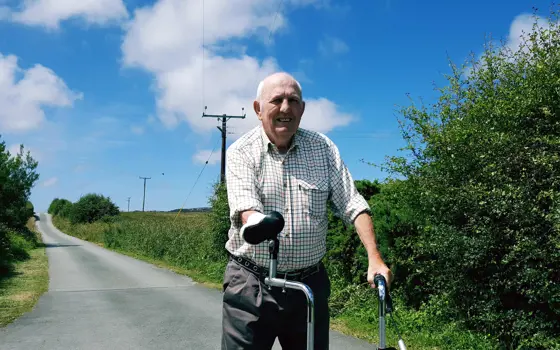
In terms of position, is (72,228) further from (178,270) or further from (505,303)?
(505,303)

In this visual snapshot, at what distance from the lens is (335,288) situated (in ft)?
29.2

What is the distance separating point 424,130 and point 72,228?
198 ft

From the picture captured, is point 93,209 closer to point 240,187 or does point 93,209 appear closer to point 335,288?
point 335,288

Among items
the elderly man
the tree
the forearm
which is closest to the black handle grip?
the elderly man

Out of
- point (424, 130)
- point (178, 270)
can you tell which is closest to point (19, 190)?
point (178, 270)

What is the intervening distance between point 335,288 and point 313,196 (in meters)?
6.83

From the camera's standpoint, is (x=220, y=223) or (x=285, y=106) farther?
(x=220, y=223)

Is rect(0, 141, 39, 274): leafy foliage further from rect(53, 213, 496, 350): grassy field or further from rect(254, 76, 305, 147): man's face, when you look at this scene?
rect(254, 76, 305, 147): man's face

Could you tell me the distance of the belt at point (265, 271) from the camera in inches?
88.0

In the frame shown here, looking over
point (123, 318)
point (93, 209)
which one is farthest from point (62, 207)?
point (123, 318)

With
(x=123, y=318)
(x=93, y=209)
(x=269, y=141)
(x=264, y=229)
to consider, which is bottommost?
(x=123, y=318)

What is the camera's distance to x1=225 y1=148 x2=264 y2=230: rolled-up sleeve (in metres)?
2.13

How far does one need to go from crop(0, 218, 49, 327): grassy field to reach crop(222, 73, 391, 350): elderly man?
716 cm

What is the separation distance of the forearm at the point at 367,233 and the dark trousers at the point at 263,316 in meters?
0.29
